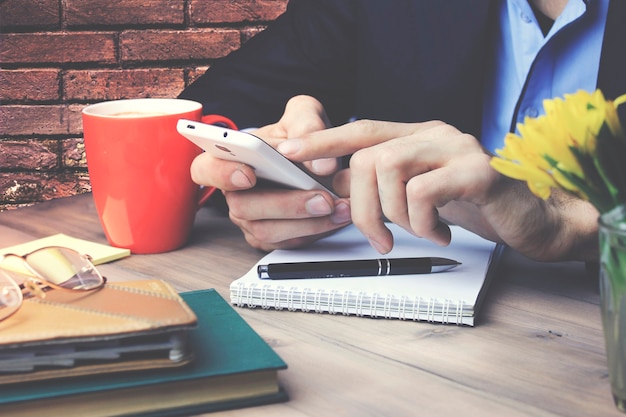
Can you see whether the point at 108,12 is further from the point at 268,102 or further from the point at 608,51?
the point at 608,51

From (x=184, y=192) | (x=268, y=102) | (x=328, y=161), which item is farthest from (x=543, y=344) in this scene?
(x=268, y=102)

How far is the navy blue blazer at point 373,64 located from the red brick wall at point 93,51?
242 mm

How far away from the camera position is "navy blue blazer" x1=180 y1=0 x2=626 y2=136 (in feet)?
4.15

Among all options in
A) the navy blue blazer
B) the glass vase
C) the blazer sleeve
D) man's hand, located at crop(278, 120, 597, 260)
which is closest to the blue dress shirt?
the navy blue blazer

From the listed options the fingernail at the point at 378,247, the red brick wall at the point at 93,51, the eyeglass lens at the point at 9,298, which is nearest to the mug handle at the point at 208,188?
the fingernail at the point at 378,247

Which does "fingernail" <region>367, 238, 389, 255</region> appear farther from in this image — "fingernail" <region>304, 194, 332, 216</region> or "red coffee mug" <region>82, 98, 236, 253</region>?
"red coffee mug" <region>82, 98, 236, 253</region>

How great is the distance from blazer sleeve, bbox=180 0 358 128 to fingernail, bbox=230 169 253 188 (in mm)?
483

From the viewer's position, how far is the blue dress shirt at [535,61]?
47.5 inches

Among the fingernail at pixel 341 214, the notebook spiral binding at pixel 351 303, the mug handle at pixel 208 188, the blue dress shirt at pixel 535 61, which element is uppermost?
the blue dress shirt at pixel 535 61

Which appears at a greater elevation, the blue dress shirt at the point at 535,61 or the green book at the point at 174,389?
the blue dress shirt at the point at 535,61

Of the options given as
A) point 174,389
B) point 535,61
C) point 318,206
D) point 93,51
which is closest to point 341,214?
point 318,206

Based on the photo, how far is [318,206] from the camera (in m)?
0.85

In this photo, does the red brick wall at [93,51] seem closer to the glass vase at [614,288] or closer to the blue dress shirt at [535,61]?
the blue dress shirt at [535,61]

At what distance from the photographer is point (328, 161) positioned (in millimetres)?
891
